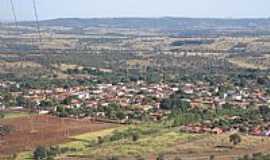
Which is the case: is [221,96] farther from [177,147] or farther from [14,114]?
[177,147]

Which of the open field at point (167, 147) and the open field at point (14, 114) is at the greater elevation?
the open field at point (167, 147)

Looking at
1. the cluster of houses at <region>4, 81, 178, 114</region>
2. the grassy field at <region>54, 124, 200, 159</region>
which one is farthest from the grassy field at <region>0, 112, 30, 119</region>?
the grassy field at <region>54, 124, 200, 159</region>

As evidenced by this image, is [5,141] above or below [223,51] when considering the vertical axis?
above

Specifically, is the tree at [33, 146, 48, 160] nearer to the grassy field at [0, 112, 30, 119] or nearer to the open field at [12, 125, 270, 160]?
the open field at [12, 125, 270, 160]

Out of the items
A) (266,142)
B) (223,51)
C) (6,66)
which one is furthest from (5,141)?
(223,51)

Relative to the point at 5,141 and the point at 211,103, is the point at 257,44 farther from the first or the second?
the point at 5,141

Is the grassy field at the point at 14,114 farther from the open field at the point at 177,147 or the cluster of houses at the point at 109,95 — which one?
the open field at the point at 177,147

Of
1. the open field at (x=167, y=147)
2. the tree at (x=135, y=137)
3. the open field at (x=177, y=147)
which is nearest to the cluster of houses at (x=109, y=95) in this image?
the tree at (x=135, y=137)

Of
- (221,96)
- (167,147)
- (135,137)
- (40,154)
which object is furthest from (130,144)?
(221,96)
